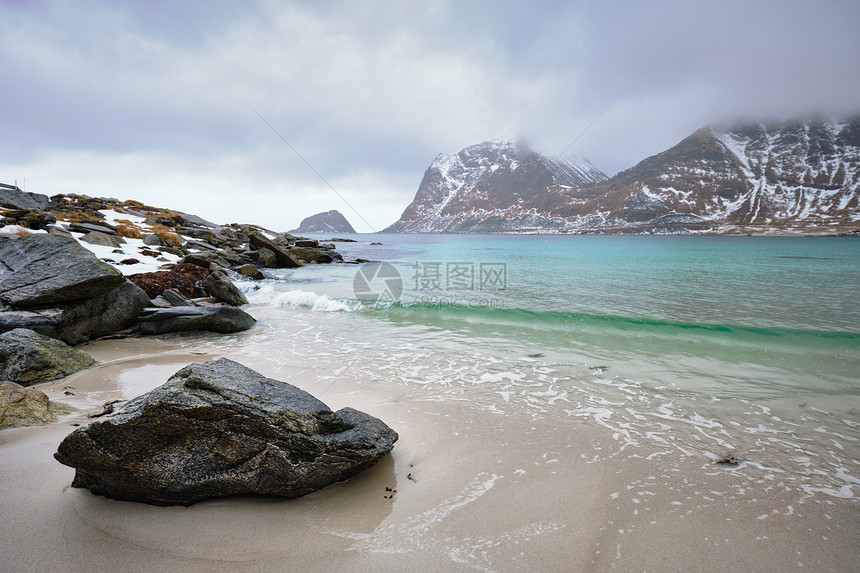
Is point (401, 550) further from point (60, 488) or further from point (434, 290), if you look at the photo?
point (434, 290)

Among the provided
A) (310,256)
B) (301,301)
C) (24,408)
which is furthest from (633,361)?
(310,256)

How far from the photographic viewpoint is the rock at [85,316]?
777 centimetres

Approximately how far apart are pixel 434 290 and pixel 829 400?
15.1 m

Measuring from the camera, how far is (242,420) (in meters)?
3.40

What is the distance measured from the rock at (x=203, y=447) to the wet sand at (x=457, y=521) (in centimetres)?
16

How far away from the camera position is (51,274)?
8.50 m

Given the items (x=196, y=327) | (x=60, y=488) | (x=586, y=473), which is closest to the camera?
(x=60, y=488)

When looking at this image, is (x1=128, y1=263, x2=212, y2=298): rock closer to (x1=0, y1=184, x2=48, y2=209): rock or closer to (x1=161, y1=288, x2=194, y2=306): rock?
(x1=161, y1=288, x2=194, y2=306): rock

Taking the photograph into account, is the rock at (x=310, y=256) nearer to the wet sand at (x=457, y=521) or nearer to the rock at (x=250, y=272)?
the rock at (x=250, y=272)

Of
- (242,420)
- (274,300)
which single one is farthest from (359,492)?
(274,300)

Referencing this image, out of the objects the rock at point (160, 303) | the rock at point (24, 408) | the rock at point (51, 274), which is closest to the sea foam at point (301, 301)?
the rock at point (160, 303)

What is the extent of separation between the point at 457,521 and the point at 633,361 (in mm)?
6595

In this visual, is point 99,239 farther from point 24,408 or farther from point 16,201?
point 24,408

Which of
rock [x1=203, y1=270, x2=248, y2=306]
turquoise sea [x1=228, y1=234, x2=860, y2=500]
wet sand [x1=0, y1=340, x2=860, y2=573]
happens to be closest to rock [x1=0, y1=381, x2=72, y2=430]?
wet sand [x1=0, y1=340, x2=860, y2=573]
